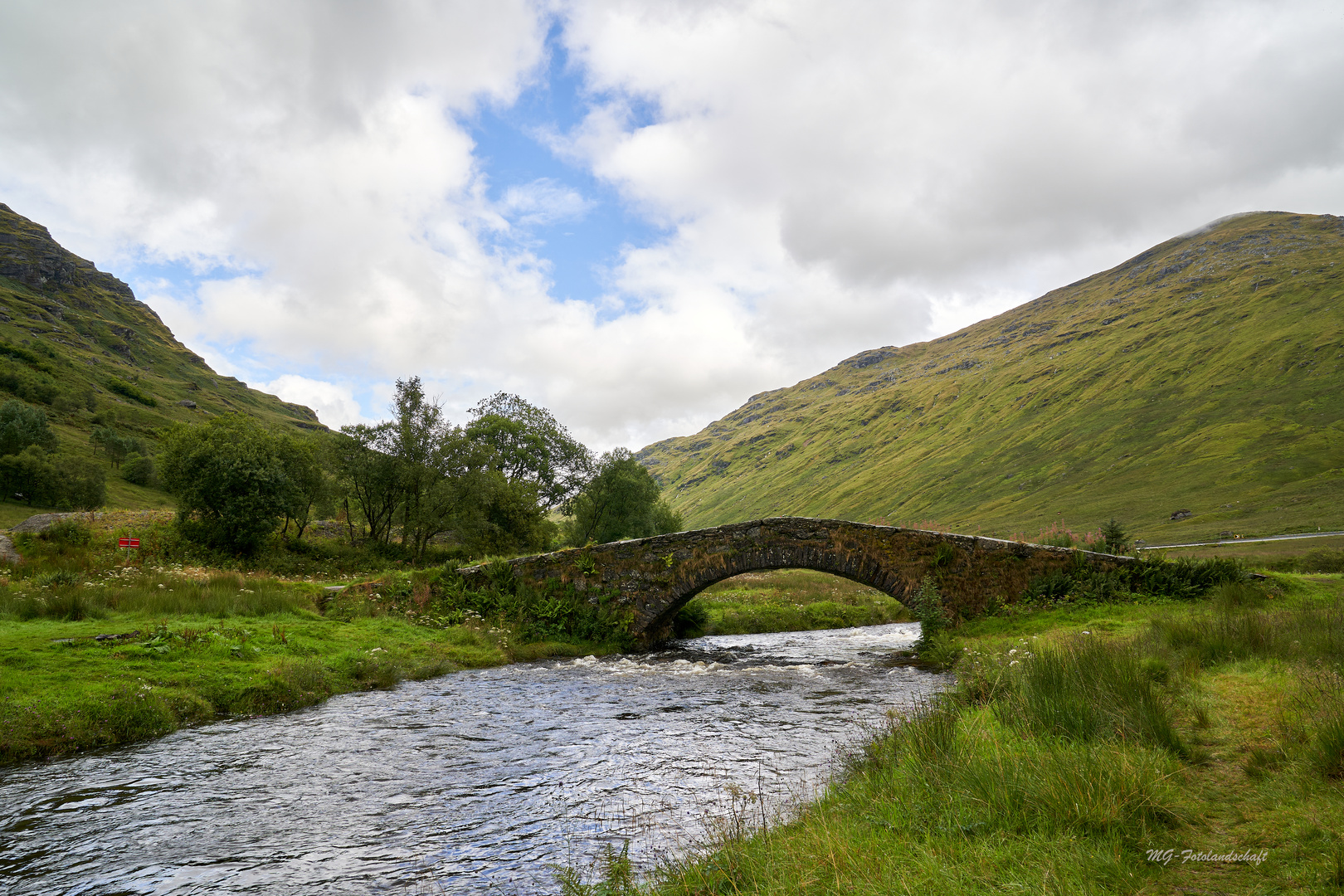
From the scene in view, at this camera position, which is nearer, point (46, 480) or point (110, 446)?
point (46, 480)

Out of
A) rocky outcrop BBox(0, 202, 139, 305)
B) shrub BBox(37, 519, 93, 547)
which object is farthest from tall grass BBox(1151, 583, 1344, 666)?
rocky outcrop BBox(0, 202, 139, 305)

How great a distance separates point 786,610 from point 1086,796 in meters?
26.3

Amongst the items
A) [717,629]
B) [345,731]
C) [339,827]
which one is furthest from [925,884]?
[717,629]

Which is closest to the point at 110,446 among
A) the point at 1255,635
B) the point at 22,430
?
the point at 22,430

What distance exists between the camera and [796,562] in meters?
19.8

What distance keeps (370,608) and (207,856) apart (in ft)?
46.5

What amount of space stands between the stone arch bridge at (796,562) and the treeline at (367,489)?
53.4ft

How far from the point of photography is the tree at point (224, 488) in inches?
1184

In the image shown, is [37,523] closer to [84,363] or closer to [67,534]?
[67,534]

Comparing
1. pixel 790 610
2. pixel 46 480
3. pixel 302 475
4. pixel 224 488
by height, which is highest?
pixel 46 480

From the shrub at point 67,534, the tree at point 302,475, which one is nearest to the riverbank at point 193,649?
the shrub at point 67,534

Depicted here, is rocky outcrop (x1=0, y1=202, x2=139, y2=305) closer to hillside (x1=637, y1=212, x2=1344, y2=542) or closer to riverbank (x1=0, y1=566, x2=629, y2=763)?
hillside (x1=637, y1=212, x2=1344, y2=542)

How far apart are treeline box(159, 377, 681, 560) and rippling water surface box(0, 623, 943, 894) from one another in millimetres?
22848

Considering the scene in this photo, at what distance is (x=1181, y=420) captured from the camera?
12825 centimetres
